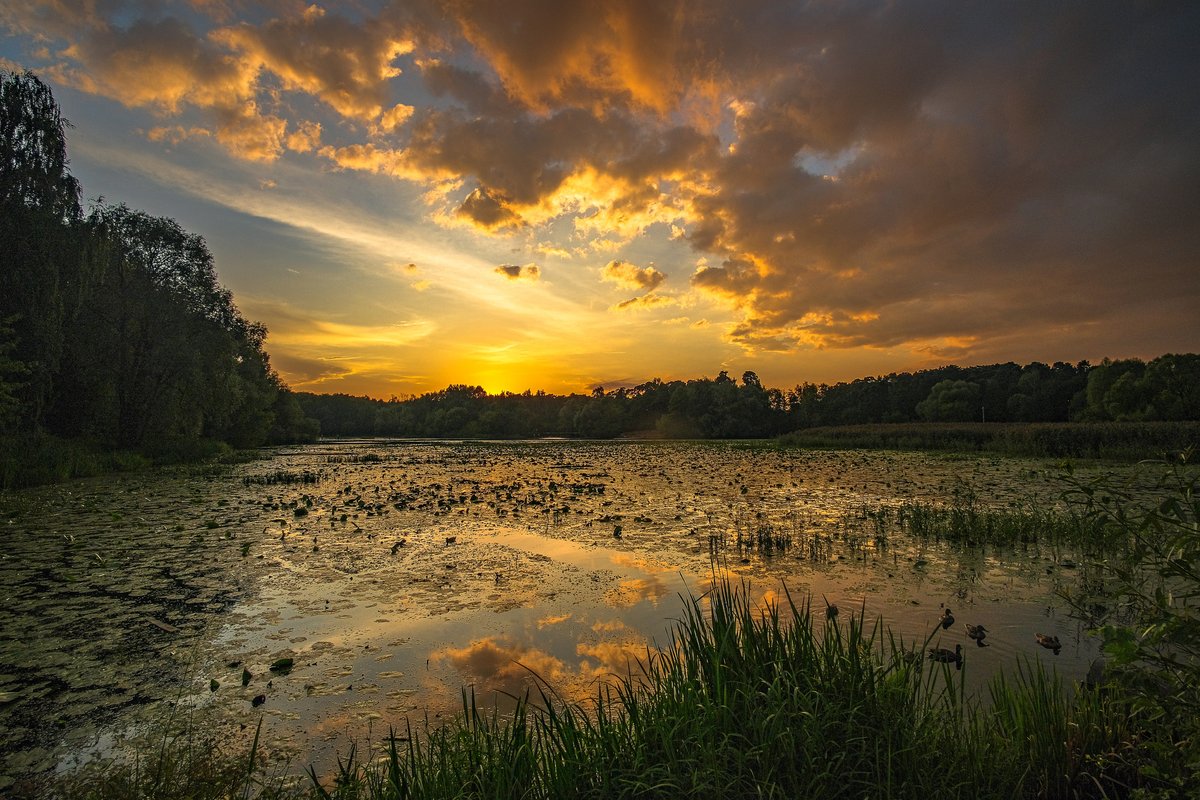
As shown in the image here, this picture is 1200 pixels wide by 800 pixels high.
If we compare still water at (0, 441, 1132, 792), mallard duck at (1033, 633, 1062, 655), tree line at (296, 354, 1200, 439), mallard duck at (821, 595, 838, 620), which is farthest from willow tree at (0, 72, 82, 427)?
tree line at (296, 354, 1200, 439)

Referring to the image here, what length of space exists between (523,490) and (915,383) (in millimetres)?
108612

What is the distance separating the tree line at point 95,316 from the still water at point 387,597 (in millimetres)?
8808

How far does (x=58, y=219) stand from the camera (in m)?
23.3

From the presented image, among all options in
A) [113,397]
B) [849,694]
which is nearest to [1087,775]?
[849,694]

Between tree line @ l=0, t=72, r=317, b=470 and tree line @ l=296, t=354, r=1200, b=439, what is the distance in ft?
261

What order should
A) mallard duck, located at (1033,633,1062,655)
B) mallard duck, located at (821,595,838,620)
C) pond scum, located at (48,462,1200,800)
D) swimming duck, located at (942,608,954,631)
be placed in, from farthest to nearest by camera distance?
swimming duck, located at (942,608,954,631) < mallard duck, located at (1033,633,1062,655) < mallard duck, located at (821,595,838,620) < pond scum, located at (48,462,1200,800)

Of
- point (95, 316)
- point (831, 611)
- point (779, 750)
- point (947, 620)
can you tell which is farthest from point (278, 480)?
point (779, 750)

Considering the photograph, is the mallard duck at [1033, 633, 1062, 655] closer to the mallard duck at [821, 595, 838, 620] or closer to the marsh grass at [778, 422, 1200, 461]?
the mallard duck at [821, 595, 838, 620]

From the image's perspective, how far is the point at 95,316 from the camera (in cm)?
2984

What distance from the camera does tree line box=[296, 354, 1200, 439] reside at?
215ft

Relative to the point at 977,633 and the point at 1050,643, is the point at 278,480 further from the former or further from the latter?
the point at 1050,643

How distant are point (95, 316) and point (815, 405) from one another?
10754 cm

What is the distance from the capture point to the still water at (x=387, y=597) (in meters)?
5.39

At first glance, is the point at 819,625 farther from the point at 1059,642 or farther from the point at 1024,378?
the point at 1024,378
